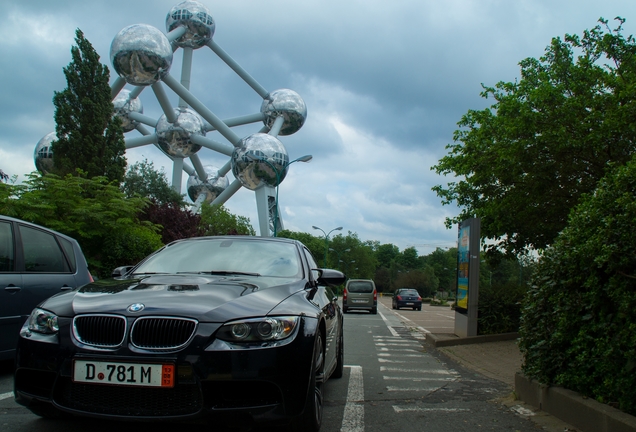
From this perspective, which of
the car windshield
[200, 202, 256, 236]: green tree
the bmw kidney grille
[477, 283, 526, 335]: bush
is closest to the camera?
the bmw kidney grille

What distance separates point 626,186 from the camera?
15.1 feet

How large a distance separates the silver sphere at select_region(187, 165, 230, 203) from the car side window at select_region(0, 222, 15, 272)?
41.9 metres

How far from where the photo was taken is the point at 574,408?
464cm

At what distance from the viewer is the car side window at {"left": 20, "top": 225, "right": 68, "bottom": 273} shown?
21.7ft

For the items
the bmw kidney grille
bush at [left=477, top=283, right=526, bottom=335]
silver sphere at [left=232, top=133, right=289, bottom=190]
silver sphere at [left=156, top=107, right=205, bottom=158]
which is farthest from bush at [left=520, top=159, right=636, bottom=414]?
silver sphere at [left=156, top=107, right=205, bottom=158]

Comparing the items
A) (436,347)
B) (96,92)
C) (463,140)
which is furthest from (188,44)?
(436,347)

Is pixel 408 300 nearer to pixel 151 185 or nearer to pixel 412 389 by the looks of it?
pixel 151 185

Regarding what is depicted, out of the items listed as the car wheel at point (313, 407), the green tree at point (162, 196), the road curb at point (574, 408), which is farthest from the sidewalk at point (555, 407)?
the green tree at point (162, 196)

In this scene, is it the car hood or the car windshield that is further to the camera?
the car windshield

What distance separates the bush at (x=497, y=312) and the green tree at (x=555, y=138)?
10.4 feet

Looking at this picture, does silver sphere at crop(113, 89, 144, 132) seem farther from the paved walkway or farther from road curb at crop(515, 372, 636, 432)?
road curb at crop(515, 372, 636, 432)

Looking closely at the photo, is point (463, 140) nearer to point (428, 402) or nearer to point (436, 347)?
point (436, 347)

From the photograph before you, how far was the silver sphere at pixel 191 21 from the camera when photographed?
38219 mm

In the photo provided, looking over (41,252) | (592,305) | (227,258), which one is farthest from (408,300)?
(592,305)
